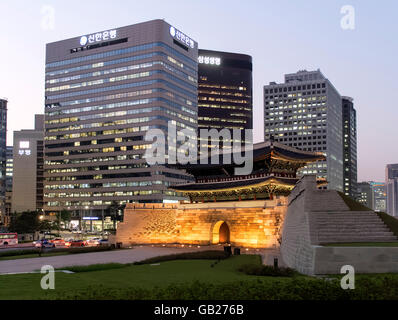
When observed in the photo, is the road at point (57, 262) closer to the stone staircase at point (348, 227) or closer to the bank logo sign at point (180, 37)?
the stone staircase at point (348, 227)

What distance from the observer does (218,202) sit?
6488 centimetres

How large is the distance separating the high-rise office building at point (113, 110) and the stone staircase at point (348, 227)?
112 m

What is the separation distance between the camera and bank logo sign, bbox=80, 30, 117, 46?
146 meters

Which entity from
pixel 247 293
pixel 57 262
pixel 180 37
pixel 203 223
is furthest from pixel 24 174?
pixel 247 293

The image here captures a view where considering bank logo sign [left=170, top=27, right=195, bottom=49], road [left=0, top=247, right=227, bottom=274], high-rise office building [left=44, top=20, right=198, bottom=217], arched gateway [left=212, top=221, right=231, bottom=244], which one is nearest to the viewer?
road [left=0, top=247, right=227, bottom=274]

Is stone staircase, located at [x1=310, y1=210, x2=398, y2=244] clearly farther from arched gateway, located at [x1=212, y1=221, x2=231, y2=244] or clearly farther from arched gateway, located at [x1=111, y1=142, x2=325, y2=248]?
arched gateway, located at [x1=212, y1=221, x2=231, y2=244]

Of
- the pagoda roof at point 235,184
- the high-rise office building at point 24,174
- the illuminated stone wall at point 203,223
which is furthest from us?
the high-rise office building at point 24,174

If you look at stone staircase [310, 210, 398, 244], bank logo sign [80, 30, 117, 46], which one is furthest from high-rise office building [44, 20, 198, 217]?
stone staircase [310, 210, 398, 244]

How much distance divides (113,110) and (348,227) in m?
128

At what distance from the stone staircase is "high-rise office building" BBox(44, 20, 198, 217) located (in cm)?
11213

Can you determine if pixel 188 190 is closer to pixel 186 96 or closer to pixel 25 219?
pixel 25 219

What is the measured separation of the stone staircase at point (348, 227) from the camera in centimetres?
2541

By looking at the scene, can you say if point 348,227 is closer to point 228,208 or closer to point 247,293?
point 247,293

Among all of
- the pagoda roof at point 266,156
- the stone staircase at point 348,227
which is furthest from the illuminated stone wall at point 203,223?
the stone staircase at point 348,227
